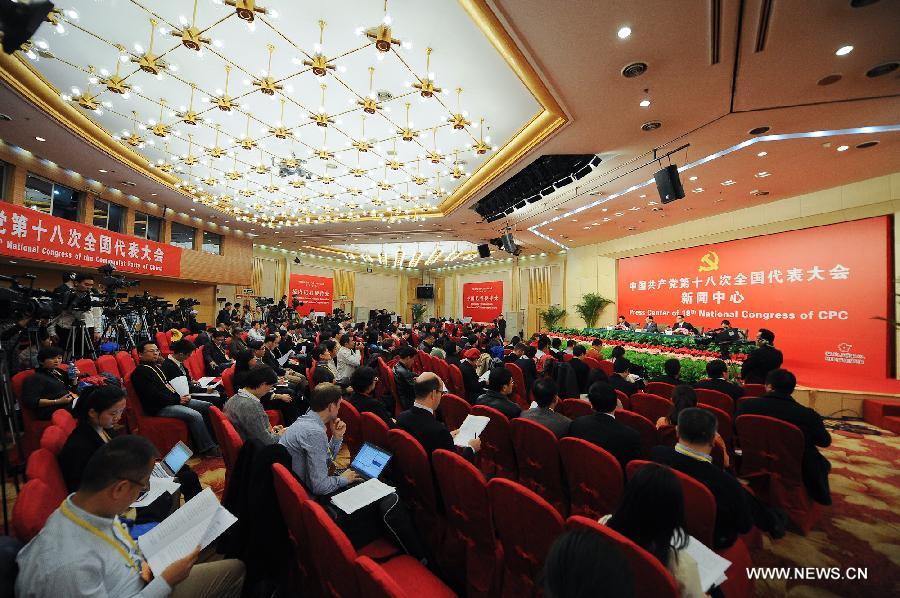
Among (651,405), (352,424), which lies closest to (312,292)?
(352,424)

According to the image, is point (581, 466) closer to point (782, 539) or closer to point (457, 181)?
point (782, 539)

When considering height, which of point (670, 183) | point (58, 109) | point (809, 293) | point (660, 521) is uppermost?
point (58, 109)

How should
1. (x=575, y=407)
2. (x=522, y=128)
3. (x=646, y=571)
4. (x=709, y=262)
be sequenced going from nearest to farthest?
(x=646, y=571) < (x=575, y=407) < (x=522, y=128) < (x=709, y=262)

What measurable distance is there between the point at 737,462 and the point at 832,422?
4.20 m

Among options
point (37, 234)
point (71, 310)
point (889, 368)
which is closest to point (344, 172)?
point (71, 310)

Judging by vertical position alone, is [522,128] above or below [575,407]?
above

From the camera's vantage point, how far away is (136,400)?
3.62m

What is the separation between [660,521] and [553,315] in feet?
47.9

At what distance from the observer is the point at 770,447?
8.84 ft

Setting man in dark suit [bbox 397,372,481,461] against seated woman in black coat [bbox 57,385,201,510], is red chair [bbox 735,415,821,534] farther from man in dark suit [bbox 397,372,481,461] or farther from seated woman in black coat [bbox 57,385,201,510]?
seated woman in black coat [bbox 57,385,201,510]

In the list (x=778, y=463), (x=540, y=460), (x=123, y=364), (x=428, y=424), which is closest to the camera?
(x=428, y=424)

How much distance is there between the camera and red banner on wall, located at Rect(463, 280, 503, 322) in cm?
1935

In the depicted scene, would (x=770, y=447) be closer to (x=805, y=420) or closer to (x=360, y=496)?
(x=805, y=420)

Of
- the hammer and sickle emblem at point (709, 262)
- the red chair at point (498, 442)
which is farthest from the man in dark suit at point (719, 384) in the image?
the hammer and sickle emblem at point (709, 262)
